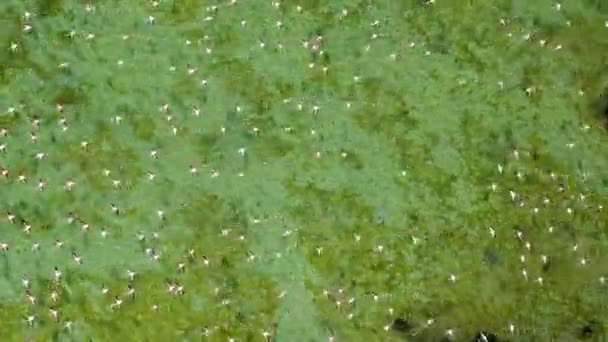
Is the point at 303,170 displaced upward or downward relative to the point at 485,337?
upward

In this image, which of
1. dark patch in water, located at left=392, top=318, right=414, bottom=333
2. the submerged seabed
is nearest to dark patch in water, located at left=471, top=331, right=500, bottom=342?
the submerged seabed

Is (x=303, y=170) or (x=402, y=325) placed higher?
(x=303, y=170)

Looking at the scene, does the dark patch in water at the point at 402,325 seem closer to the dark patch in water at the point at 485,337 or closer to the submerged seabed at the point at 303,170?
the submerged seabed at the point at 303,170

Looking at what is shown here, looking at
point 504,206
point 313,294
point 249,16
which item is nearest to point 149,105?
point 249,16

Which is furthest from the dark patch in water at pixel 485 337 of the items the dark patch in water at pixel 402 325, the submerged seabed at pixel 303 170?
the dark patch in water at pixel 402 325

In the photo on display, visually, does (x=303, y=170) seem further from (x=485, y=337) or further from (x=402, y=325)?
(x=485, y=337)

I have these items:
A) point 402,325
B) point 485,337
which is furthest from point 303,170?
point 485,337

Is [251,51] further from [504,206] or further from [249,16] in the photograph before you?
[504,206]

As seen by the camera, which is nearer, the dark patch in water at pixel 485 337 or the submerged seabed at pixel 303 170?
the submerged seabed at pixel 303 170

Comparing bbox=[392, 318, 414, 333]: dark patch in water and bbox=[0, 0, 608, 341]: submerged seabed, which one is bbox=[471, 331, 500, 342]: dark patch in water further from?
bbox=[392, 318, 414, 333]: dark patch in water
